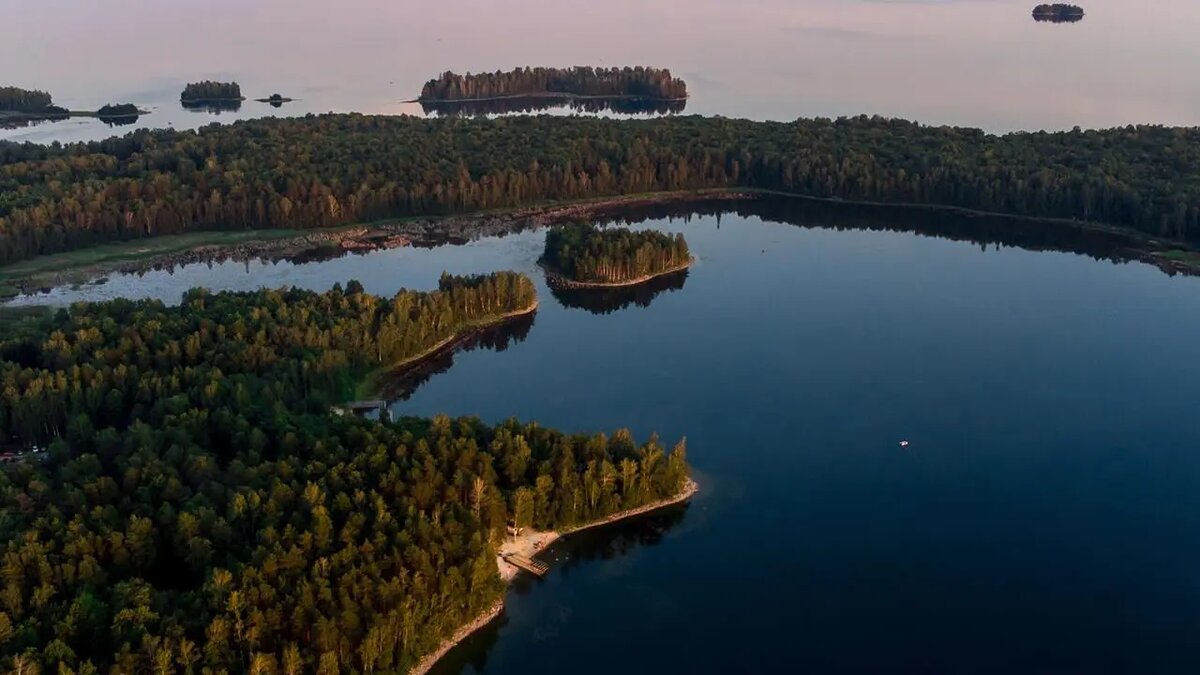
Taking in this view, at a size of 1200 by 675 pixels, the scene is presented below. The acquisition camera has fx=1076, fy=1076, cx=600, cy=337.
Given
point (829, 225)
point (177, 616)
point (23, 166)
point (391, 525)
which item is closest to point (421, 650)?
point (391, 525)

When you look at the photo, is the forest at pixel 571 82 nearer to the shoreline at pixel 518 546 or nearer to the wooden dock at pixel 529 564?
the shoreline at pixel 518 546

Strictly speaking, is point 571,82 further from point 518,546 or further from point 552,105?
point 518,546

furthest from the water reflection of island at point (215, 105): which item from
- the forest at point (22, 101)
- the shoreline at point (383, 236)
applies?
the shoreline at point (383, 236)

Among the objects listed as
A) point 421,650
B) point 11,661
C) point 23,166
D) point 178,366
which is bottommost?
point 421,650

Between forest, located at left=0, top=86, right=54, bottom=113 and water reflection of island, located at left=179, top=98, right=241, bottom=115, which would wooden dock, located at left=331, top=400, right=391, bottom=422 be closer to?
water reflection of island, located at left=179, top=98, right=241, bottom=115

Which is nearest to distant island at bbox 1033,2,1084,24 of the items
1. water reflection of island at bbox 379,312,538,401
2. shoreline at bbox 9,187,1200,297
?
shoreline at bbox 9,187,1200,297

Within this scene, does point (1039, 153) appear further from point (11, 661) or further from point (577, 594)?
point (11, 661)
